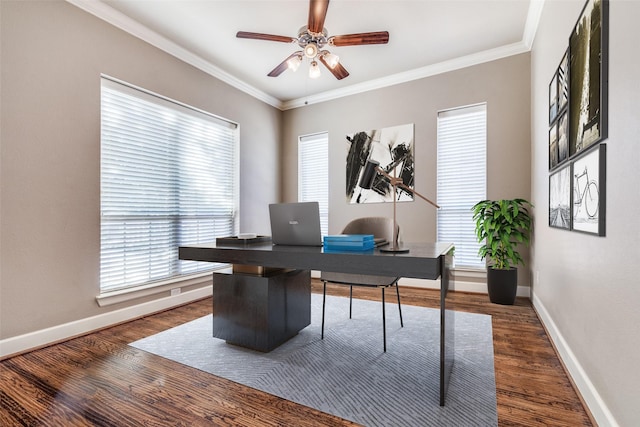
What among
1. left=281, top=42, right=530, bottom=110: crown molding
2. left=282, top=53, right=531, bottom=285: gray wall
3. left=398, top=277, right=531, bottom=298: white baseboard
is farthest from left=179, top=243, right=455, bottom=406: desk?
left=281, top=42, right=530, bottom=110: crown molding

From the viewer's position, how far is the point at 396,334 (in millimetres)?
2438

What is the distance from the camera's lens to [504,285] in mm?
3150

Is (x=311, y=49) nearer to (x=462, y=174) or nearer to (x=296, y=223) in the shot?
(x=296, y=223)

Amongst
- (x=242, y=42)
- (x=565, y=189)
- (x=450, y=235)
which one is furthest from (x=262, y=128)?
(x=565, y=189)

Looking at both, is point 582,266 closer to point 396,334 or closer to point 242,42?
point 396,334

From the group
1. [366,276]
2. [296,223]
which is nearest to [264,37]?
[296,223]

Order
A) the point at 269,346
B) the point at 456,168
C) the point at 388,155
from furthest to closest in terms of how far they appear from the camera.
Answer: the point at 388,155
the point at 456,168
the point at 269,346

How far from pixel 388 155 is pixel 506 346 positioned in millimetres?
2671

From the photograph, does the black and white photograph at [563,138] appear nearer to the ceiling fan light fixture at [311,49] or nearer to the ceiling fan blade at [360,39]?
the ceiling fan blade at [360,39]

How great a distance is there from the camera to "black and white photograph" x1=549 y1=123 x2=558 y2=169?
2199 millimetres

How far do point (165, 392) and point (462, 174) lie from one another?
3624mm

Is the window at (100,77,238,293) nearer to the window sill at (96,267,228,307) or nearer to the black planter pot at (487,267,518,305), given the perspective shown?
the window sill at (96,267,228,307)

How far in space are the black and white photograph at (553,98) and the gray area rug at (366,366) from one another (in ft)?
5.62

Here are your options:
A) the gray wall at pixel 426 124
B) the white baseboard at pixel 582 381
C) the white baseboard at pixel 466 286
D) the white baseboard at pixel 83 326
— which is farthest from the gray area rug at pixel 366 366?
the gray wall at pixel 426 124
